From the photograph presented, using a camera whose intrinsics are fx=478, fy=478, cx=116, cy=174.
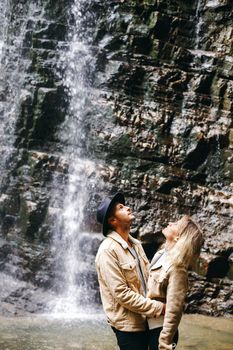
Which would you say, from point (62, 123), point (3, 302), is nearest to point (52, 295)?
point (3, 302)

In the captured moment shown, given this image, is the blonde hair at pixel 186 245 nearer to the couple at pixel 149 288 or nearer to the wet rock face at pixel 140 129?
the couple at pixel 149 288

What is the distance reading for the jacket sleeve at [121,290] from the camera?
3215 mm

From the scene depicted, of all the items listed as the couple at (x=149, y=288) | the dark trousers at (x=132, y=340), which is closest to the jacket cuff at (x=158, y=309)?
the couple at (x=149, y=288)

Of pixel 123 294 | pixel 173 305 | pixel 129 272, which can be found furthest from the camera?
pixel 129 272

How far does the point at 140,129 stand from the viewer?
9.88 meters

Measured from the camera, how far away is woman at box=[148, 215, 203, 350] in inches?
122

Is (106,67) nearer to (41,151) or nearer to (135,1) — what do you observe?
(135,1)

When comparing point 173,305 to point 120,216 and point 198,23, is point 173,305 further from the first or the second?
point 198,23

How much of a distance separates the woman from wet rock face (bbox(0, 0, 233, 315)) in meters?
6.05

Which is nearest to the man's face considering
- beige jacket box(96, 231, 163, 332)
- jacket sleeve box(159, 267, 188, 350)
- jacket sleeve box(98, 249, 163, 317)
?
beige jacket box(96, 231, 163, 332)

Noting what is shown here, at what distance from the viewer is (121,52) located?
10.2 meters

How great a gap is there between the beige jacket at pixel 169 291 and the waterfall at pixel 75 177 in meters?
5.62

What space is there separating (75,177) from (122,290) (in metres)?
6.87

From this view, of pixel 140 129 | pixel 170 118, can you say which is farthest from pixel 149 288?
pixel 170 118
